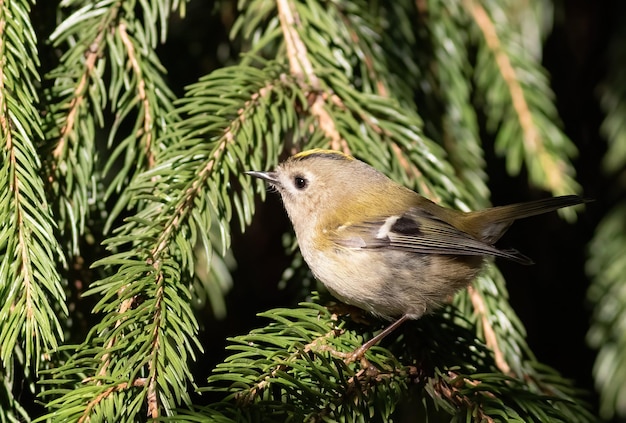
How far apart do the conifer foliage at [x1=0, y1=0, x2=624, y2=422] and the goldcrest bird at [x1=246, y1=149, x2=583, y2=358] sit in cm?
4

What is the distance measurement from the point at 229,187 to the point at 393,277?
0.38 meters

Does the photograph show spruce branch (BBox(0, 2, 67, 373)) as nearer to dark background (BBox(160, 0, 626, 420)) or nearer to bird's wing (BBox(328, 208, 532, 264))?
bird's wing (BBox(328, 208, 532, 264))

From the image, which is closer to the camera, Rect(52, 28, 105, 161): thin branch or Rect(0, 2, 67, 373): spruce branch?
Rect(0, 2, 67, 373): spruce branch

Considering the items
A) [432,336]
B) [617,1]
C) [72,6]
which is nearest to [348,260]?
[432,336]

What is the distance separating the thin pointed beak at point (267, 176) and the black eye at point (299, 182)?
0.20 feet

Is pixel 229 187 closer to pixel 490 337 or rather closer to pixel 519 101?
pixel 490 337

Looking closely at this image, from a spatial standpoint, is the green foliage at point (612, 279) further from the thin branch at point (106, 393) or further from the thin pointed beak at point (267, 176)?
the thin branch at point (106, 393)

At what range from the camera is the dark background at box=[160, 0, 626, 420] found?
2.13 m

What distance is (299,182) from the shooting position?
157cm

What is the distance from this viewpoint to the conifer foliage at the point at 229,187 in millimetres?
968

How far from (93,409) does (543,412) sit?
66 cm

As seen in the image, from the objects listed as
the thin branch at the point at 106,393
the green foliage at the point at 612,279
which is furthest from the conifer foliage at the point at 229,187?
the green foliage at the point at 612,279

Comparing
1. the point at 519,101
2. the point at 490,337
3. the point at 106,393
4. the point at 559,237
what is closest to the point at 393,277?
the point at 490,337

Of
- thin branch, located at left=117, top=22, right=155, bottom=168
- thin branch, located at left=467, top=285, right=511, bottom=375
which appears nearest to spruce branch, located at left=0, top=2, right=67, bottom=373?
thin branch, located at left=117, top=22, right=155, bottom=168
